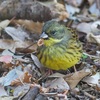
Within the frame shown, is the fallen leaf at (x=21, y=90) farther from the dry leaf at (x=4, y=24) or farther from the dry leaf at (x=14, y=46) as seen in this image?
the dry leaf at (x=4, y=24)

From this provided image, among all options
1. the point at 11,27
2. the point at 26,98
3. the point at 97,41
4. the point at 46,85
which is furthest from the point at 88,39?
the point at 26,98

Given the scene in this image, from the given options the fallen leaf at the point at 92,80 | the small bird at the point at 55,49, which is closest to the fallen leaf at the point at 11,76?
the small bird at the point at 55,49

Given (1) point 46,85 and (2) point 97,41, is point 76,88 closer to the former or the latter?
(1) point 46,85

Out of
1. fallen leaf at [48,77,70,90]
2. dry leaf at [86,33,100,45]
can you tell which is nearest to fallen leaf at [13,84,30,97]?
fallen leaf at [48,77,70,90]

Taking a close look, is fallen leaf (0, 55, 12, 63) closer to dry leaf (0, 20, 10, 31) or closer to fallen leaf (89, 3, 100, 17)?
dry leaf (0, 20, 10, 31)

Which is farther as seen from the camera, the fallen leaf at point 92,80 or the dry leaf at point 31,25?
the dry leaf at point 31,25
